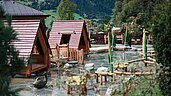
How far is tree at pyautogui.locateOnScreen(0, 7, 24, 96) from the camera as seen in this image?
5230 millimetres

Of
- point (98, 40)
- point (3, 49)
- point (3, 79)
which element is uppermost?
point (3, 49)

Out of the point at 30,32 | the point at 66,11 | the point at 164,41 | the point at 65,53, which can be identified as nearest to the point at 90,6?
the point at 66,11

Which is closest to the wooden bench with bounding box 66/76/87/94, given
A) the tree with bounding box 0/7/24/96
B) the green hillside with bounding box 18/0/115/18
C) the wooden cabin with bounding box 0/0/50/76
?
the wooden cabin with bounding box 0/0/50/76

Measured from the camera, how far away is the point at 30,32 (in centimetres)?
1684

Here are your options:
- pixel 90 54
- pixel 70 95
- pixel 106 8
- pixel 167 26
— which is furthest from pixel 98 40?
pixel 106 8

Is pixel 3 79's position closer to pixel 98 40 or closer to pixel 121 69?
pixel 121 69

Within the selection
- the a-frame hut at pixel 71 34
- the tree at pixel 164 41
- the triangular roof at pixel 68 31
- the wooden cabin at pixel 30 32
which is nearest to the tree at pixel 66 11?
the a-frame hut at pixel 71 34

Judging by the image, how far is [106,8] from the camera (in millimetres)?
82125

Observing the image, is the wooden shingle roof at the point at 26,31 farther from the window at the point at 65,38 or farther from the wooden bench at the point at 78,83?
the window at the point at 65,38

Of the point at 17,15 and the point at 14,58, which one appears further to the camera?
the point at 17,15

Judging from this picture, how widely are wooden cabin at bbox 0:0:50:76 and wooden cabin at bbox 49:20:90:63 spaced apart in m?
3.97

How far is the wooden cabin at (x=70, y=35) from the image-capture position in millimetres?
22703

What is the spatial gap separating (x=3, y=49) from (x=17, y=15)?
1237 centimetres

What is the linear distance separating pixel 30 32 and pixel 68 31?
6.32 meters
